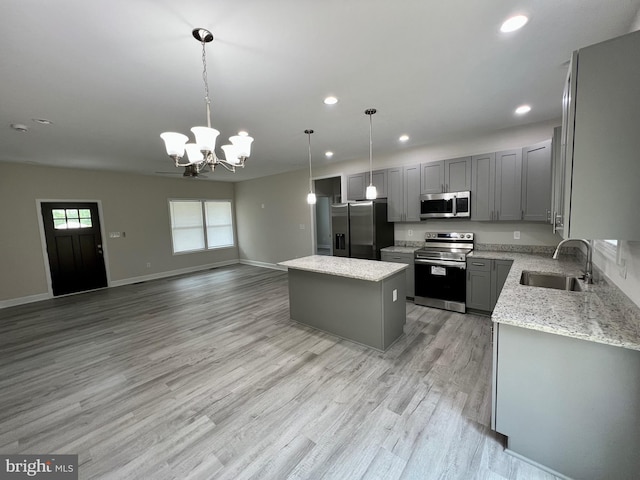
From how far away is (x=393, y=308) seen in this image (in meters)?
2.99

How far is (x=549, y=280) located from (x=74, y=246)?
816cm

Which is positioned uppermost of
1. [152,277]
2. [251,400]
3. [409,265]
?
[409,265]

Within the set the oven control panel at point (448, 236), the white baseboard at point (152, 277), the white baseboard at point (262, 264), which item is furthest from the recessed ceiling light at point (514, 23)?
the white baseboard at point (262, 264)

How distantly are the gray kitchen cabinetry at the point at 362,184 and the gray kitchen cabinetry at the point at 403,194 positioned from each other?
3.9 inches

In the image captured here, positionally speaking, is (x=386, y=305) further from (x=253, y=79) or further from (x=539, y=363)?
(x=253, y=79)

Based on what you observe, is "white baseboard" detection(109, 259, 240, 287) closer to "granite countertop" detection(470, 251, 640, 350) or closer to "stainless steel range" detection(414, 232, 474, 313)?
"stainless steel range" detection(414, 232, 474, 313)

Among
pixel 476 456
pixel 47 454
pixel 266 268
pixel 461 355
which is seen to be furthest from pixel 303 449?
pixel 266 268

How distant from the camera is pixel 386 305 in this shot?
2.85m

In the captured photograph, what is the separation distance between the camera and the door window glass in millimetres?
5340

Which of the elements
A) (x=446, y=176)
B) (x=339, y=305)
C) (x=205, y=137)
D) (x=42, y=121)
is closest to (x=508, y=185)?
(x=446, y=176)

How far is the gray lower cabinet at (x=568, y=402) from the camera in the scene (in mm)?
1312

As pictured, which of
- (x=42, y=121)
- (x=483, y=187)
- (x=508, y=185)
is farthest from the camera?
(x=483, y=187)

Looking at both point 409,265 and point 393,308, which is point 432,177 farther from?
point 393,308

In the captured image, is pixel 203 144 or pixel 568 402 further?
pixel 203 144
